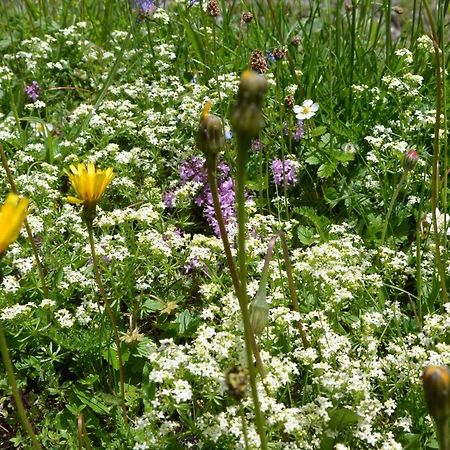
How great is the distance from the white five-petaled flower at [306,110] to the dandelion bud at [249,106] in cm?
173

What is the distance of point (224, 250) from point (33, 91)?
2.02m

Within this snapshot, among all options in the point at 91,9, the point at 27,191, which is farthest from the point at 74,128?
the point at 91,9

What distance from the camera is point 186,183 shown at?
2555 mm

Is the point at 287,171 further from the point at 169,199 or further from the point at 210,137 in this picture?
the point at 210,137

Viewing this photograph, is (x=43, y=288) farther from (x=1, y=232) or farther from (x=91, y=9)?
(x=91, y=9)

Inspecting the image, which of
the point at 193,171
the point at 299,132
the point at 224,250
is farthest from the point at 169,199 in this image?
the point at 224,250

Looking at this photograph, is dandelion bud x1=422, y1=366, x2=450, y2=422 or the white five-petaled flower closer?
dandelion bud x1=422, y1=366, x2=450, y2=422

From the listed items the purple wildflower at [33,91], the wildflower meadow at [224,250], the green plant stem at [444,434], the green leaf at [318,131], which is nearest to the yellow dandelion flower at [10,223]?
the wildflower meadow at [224,250]

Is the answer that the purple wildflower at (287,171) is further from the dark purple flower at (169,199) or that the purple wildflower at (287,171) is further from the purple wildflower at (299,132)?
the dark purple flower at (169,199)

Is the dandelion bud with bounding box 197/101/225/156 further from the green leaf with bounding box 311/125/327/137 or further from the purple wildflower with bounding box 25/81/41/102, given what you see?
the purple wildflower with bounding box 25/81/41/102

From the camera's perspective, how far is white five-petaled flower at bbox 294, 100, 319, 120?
2609 millimetres

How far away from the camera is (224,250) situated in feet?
5.15

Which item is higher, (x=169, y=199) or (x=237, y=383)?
(x=169, y=199)

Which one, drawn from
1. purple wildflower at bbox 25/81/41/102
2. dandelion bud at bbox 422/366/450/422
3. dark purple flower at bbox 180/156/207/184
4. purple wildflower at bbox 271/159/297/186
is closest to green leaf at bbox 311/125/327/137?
purple wildflower at bbox 271/159/297/186
